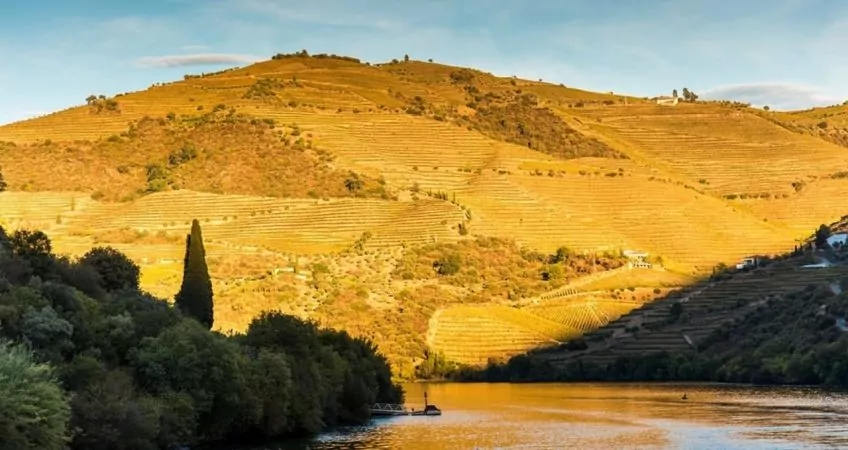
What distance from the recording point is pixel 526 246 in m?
178

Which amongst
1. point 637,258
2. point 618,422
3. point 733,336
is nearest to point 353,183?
point 637,258

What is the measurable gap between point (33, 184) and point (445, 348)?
74315 mm

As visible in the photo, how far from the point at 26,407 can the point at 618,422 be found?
4798 centimetres

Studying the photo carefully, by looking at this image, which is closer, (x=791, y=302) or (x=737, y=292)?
(x=791, y=302)

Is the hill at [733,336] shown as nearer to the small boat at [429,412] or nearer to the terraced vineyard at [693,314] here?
the terraced vineyard at [693,314]

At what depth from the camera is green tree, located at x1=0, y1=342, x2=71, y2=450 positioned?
46.5 m

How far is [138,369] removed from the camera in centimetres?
7031

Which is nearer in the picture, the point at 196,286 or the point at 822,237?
the point at 196,286

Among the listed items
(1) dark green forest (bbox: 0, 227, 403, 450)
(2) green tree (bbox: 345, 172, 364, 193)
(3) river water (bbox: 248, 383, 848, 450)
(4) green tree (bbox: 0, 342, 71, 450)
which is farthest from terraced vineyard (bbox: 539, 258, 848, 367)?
(4) green tree (bbox: 0, 342, 71, 450)

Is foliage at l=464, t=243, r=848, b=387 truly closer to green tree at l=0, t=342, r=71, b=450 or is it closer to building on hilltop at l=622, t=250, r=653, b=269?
building on hilltop at l=622, t=250, r=653, b=269

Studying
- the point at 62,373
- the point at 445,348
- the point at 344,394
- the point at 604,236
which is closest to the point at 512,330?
the point at 445,348

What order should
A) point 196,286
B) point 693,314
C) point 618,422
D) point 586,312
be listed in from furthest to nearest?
point 586,312 < point 693,314 < point 196,286 < point 618,422

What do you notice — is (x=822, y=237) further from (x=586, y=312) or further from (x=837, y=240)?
(x=586, y=312)

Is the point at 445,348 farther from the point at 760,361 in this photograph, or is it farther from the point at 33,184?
the point at 33,184
